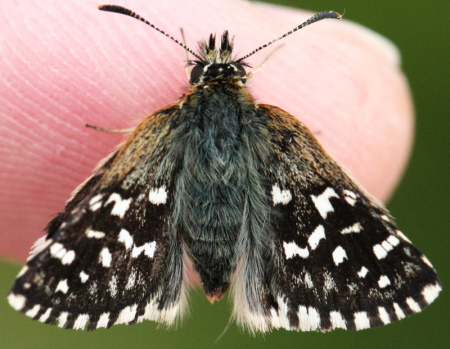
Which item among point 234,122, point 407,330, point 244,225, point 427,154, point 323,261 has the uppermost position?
point 234,122

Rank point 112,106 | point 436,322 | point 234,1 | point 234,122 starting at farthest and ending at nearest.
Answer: point 436,322 < point 234,1 < point 112,106 < point 234,122

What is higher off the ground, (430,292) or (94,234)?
(94,234)

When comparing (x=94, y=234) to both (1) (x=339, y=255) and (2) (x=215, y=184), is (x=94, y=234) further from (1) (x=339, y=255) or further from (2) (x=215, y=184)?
(1) (x=339, y=255)

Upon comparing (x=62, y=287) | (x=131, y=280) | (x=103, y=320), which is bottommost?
(x=103, y=320)

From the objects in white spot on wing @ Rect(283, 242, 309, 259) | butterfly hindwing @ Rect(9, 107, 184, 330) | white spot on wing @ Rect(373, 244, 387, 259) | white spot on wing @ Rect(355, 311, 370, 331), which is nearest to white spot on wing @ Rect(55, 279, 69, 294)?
butterfly hindwing @ Rect(9, 107, 184, 330)

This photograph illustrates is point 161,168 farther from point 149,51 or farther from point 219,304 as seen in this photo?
point 219,304

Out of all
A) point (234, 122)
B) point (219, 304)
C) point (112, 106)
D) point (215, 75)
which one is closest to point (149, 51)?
point (112, 106)

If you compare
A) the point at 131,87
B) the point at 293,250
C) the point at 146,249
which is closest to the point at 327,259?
the point at 293,250

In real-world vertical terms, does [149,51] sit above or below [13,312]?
above
